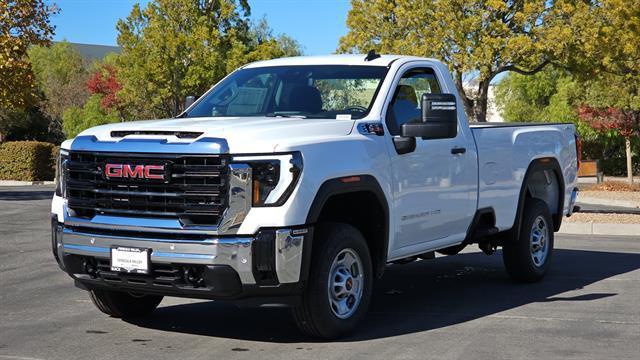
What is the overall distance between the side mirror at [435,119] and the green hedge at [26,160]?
3382 centimetres

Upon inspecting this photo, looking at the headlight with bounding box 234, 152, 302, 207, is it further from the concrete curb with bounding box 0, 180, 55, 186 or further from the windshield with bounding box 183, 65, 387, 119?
the concrete curb with bounding box 0, 180, 55, 186

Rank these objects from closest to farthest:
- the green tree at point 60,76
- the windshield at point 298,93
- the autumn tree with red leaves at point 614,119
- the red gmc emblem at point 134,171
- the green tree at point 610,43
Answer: the red gmc emblem at point 134,171
the windshield at point 298,93
the green tree at point 610,43
the autumn tree with red leaves at point 614,119
the green tree at point 60,76

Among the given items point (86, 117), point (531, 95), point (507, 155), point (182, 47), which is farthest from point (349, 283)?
point (531, 95)

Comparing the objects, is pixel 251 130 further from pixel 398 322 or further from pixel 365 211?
pixel 398 322

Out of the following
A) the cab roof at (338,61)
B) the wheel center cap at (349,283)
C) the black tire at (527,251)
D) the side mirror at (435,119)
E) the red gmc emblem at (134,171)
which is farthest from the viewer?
the black tire at (527,251)

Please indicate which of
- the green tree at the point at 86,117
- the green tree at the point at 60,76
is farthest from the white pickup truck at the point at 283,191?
the green tree at the point at 60,76

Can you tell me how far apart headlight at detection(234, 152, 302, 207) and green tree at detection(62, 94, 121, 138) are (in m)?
58.1

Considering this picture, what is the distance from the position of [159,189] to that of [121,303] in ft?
5.72

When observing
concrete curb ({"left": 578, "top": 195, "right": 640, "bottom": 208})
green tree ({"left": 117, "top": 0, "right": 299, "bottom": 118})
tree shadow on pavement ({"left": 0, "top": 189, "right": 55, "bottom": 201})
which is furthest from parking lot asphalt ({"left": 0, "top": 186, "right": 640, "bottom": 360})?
green tree ({"left": 117, "top": 0, "right": 299, "bottom": 118})

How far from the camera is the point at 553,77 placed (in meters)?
72.8

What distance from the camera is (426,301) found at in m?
9.48

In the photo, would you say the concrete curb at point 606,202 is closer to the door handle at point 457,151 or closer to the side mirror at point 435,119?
the door handle at point 457,151

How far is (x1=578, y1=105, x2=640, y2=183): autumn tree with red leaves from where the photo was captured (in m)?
37.0

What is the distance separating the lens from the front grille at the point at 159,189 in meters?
6.87
